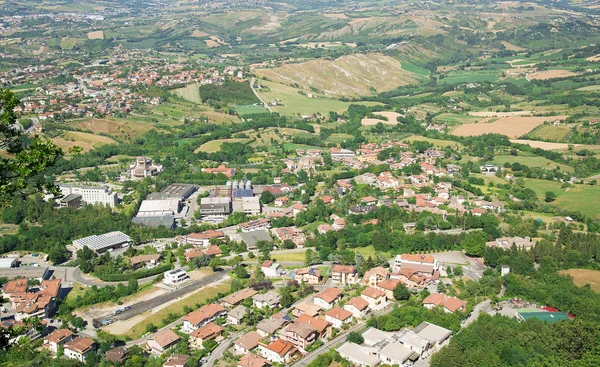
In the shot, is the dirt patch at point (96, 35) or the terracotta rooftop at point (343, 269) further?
the dirt patch at point (96, 35)

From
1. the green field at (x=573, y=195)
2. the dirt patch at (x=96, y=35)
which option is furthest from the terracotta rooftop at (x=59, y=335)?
the dirt patch at (x=96, y=35)

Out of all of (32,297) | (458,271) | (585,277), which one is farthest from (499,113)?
(32,297)

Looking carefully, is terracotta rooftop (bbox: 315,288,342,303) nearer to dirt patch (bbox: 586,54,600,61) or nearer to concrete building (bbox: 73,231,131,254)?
concrete building (bbox: 73,231,131,254)

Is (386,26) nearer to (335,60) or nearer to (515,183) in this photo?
(335,60)

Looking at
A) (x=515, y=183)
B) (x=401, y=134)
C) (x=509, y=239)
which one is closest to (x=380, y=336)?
(x=509, y=239)

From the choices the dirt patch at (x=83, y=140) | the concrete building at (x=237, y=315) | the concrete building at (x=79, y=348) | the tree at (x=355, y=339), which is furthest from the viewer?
the dirt patch at (x=83, y=140)

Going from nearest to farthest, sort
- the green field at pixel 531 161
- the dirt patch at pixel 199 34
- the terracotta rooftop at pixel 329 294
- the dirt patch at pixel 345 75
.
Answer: the terracotta rooftop at pixel 329 294 → the green field at pixel 531 161 → the dirt patch at pixel 345 75 → the dirt patch at pixel 199 34

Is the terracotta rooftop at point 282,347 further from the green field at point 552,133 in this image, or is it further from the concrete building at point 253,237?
the green field at point 552,133

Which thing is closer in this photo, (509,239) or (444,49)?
(509,239)
